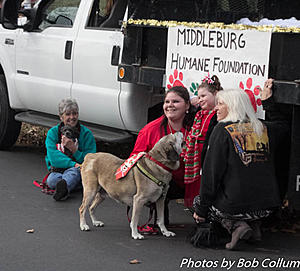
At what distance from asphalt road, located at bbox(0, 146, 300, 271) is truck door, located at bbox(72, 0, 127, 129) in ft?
3.61

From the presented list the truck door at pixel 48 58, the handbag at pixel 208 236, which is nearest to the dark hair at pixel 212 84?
the handbag at pixel 208 236

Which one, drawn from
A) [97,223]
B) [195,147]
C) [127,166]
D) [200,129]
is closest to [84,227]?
[97,223]

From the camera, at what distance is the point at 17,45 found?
8.88 metres

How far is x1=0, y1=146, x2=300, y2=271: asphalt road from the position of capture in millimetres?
5250

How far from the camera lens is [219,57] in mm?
5918

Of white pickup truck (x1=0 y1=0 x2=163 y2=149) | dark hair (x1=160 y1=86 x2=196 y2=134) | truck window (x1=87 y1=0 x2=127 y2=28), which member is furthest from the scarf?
truck window (x1=87 y1=0 x2=127 y2=28)

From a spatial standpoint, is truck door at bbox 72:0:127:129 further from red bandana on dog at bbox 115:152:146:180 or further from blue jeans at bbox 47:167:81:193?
red bandana on dog at bbox 115:152:146:180

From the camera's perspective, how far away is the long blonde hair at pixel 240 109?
539 cm

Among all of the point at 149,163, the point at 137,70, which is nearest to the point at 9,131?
the point at 137,70

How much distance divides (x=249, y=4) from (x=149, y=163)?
222 centimetres

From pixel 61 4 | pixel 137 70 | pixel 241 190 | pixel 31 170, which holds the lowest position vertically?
pixel 31 170

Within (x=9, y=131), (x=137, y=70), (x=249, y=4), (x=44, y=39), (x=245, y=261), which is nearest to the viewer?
(x=245, y=261)

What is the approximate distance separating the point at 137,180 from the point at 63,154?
5.94 ft

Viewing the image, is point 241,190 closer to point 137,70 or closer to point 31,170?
point 137,70
